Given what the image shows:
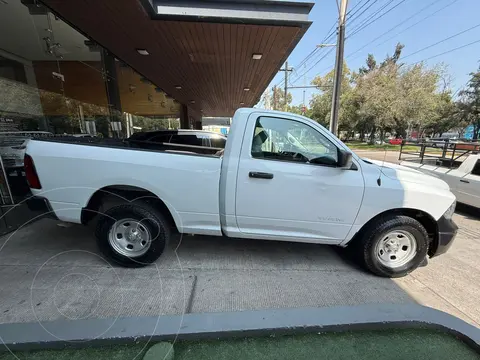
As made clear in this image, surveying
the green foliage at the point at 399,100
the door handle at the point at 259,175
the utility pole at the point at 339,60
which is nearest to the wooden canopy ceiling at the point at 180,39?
the utility pole at the point at 339,60

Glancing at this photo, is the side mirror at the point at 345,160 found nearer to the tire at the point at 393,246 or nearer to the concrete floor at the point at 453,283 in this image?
the tire at the point at 393,246

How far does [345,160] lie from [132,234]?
106 inches

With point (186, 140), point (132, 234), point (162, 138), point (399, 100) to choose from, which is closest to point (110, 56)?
point (162, 138)

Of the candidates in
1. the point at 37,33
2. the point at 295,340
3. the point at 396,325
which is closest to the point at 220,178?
the point at 295,340

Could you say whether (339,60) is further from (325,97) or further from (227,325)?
(325,97)

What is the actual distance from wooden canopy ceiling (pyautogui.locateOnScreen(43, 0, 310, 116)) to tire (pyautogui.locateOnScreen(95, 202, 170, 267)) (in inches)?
132

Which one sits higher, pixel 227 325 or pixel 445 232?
pixel 445 232

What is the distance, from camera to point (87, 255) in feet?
11.0

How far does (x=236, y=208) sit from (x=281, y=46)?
4.42 meters

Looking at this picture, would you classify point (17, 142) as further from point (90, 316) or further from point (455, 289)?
point (455, 289)

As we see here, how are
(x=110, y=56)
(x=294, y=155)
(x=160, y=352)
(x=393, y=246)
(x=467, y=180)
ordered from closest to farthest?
1. (x=160, y=352)
2. (x=294, y=155)
3. (x=393, y=246)
4. (x=467, y=180)
5. (x=110, y=56)

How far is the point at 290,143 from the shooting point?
2.98 meters

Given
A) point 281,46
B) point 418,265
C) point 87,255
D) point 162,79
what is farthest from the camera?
point 162,79

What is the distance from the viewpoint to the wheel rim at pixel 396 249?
298cm
